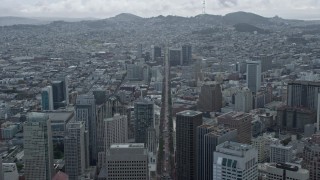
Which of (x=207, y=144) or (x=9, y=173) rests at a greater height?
(x=207, y=144)

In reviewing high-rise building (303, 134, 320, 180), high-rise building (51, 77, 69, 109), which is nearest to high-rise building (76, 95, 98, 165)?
high-rise building (51, 77, 69, 109)

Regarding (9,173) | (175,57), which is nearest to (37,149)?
(9,173)

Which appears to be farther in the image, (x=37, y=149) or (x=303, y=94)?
(x=303, y=94)

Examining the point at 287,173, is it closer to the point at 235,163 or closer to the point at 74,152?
the point at 235,163

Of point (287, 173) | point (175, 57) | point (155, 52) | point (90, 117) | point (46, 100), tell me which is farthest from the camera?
point (155, 52)

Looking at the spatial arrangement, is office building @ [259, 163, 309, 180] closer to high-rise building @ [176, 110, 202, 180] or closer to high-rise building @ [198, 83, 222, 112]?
high-rise building @ [176, 110, 202, 180]

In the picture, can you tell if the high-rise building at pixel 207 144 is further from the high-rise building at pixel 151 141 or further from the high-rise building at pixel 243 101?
the high-rise building at pixel 243 101

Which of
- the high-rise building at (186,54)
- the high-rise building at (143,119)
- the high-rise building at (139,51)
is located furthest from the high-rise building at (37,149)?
the high-rise building at (139,51)

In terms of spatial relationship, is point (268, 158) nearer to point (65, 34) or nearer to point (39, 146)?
point (39, 146)

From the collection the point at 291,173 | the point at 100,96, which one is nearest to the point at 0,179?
the point at 291,173
